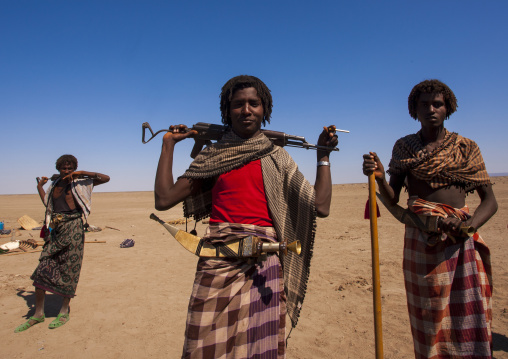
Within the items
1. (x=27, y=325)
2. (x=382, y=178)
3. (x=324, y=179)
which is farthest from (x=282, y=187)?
(x=27, y=325)

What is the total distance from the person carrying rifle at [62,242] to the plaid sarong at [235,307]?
384cm

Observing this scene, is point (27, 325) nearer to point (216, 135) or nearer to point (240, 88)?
point (216, 135)

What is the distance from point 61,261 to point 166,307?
1.67 m

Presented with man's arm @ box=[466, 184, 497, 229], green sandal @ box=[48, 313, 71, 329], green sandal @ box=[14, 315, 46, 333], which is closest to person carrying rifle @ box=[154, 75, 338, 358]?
man's arm @ box=[466, 184, 497, 229]

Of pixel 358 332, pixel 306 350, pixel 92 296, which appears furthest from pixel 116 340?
pixel 358 332

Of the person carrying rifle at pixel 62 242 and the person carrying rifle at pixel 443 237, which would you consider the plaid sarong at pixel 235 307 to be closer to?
the person carrying rifle at pixel 443 237

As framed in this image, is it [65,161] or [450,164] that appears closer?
[450,164]

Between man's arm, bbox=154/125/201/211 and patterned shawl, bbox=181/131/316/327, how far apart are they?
0.08 m

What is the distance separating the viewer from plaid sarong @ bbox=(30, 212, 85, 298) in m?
5.07

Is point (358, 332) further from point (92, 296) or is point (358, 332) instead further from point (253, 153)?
point (92, 296)

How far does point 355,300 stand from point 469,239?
3030 mm

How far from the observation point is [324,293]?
592cm

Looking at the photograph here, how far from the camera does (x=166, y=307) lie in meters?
5.61

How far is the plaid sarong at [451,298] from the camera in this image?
270 cm
